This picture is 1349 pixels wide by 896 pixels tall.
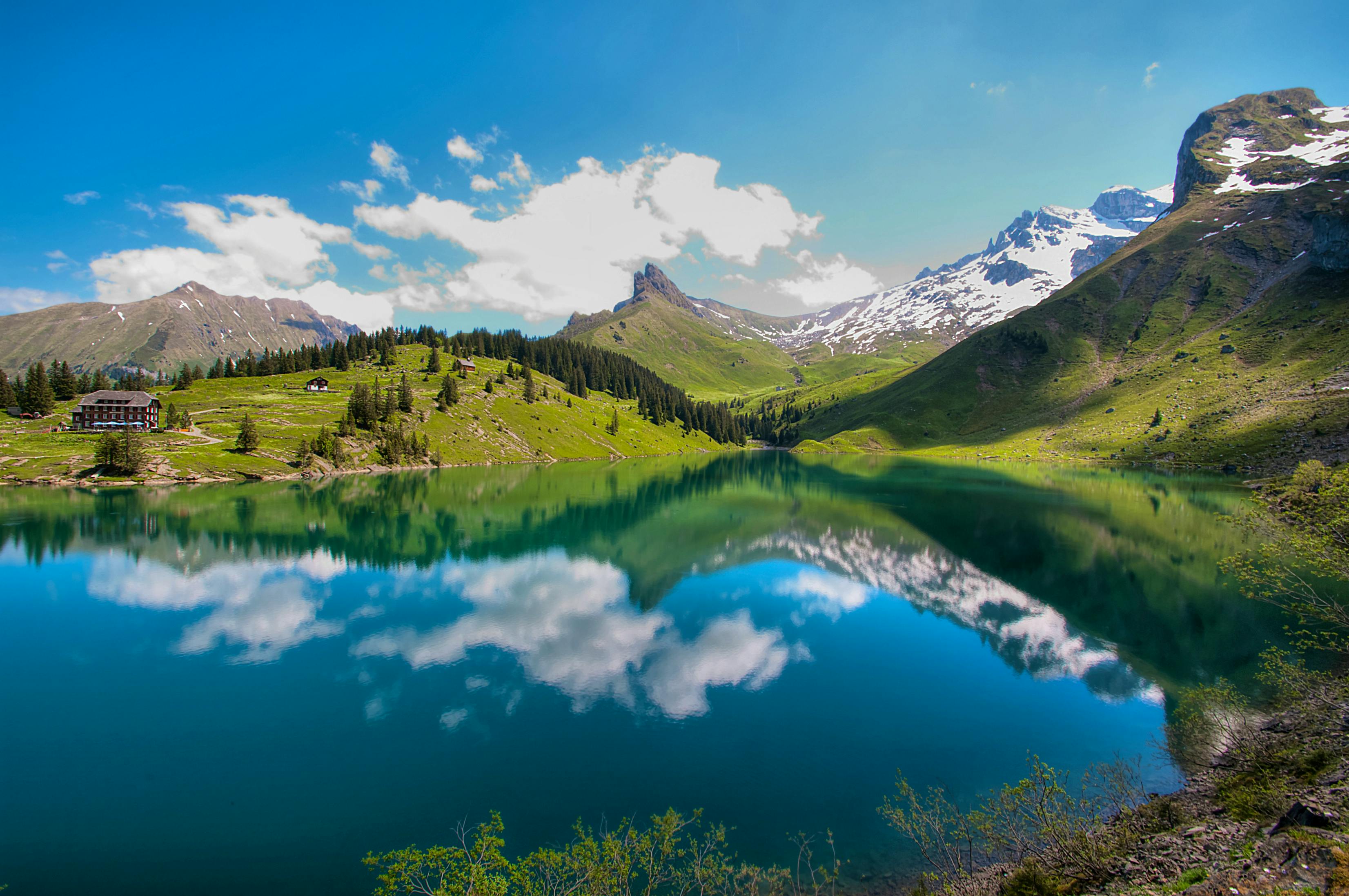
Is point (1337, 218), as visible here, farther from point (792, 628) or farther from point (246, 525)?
point (246, 525)

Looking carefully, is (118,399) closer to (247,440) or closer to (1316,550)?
(247,440)

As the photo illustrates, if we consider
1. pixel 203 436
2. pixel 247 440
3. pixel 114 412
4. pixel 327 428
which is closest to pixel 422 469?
pixel 327 428

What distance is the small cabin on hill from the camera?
115 m

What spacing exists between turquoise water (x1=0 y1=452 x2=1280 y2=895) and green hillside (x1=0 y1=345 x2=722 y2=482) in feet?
136

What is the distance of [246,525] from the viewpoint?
205 ft

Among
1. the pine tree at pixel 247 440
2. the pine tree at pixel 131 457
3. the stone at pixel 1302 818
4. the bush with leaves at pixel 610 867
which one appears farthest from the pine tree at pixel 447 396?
the stone at pixel 1302 818

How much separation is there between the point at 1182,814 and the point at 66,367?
207207 mm

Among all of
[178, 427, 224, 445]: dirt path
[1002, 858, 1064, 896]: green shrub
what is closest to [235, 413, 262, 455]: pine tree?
[178, 427, 224, 445]: dirt path

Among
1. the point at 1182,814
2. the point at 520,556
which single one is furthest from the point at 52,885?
the point at 520,556

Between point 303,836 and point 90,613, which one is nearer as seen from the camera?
point 303,836

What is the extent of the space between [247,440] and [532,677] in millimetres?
114928

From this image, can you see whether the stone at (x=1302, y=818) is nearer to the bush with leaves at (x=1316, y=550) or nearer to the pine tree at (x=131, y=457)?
the bush with leaves at (x=1316, y=550)

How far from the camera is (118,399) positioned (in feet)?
384

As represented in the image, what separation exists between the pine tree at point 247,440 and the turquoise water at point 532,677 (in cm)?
4468
